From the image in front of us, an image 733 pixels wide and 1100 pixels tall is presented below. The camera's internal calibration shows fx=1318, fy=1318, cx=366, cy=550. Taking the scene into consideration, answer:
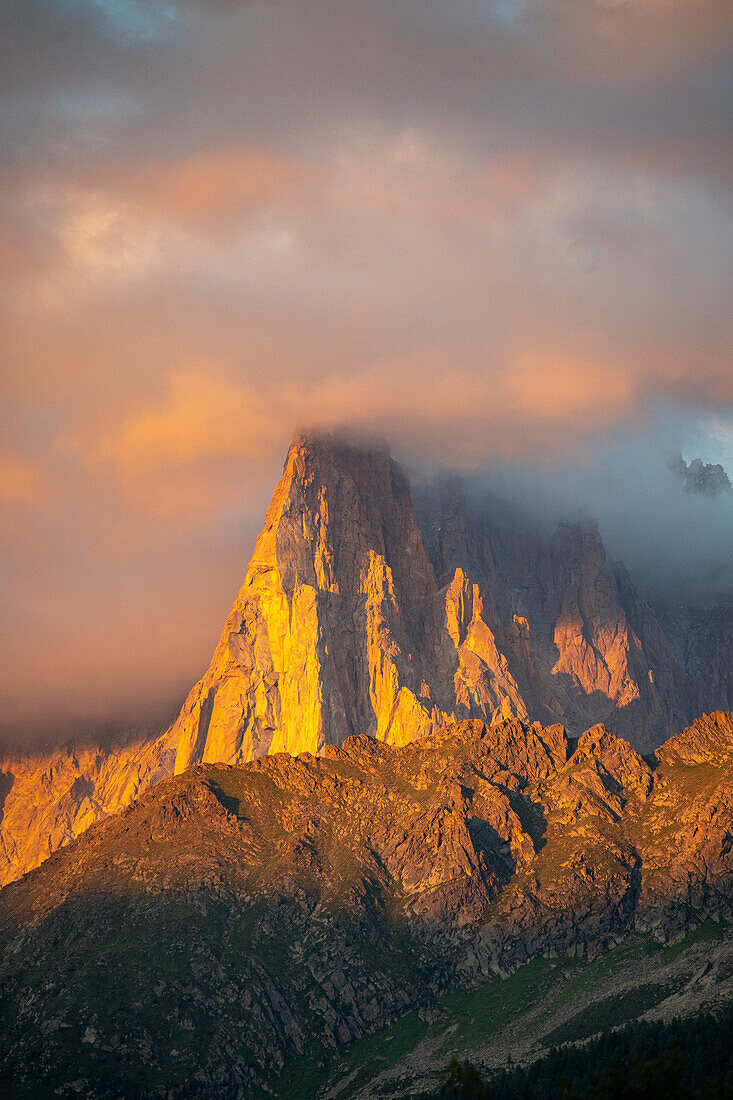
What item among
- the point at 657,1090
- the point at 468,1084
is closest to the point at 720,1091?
the point at 657,1090

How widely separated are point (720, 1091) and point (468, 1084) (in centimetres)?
3238

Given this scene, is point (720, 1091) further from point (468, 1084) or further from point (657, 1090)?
point (468, 1084)

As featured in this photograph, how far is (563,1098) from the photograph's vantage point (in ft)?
533

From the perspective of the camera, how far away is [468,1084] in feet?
564

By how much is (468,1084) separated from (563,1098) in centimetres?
1459

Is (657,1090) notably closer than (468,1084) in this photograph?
Yes

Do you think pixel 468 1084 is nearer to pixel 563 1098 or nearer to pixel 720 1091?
pixel 563 1098

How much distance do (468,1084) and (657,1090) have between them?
1127 inches

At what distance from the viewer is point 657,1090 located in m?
153

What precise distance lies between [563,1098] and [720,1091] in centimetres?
1889

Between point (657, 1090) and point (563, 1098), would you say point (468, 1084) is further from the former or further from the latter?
point (657, 1090)

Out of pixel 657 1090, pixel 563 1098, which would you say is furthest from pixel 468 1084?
pixel 657 1090

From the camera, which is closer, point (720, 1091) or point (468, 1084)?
point (720, 1091)
